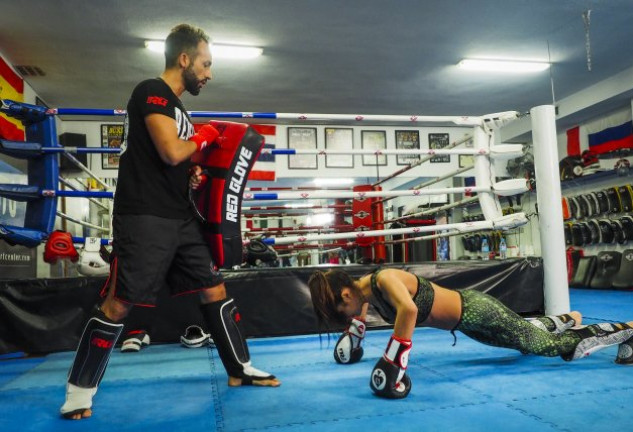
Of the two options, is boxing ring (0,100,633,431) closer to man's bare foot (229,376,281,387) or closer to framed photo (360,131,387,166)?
man's bare foot (229,376,281,387)

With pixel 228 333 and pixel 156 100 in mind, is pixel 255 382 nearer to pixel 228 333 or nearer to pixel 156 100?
pixel 228 333

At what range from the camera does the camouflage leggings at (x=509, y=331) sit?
2.07 m

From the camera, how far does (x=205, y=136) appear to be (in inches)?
72.7

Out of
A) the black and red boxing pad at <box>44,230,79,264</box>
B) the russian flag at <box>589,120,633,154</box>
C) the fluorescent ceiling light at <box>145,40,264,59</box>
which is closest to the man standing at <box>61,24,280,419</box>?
the black and red boxing pad at <box>44,230,79,264</box>

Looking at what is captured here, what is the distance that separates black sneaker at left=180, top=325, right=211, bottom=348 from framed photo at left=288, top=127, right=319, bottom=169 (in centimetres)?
572

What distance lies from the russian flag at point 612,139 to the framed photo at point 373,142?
10.5ft

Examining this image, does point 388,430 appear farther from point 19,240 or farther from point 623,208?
point 623,208

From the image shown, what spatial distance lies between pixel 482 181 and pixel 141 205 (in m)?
2.27

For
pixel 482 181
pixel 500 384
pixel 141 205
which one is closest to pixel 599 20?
pixel 482 181

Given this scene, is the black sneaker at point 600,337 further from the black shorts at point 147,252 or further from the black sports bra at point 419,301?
the black shorts at point 147,252

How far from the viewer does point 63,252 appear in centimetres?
267

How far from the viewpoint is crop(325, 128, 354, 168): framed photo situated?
854 centimetres

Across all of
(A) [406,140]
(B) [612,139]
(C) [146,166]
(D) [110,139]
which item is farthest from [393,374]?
(A) [406,140]

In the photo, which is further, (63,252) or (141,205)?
(63,252)
